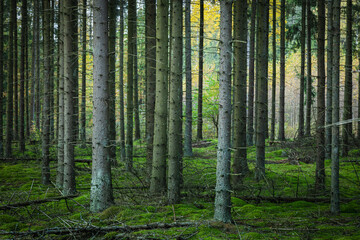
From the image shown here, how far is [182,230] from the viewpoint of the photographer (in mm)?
4629

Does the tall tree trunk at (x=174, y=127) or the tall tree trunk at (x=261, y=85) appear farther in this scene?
the tall tree trunk at (x=261, y=85)

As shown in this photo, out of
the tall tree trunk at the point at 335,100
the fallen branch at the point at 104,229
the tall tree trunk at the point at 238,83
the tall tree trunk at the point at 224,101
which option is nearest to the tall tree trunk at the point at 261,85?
the tall tree trunk at the point at 238,83

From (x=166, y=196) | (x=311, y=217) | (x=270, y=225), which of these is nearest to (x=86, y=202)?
(x=166, y=196)

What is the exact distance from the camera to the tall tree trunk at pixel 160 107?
7.29m

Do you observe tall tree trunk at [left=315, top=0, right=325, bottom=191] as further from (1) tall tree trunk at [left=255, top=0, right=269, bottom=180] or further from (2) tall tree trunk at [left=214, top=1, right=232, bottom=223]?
(2) tall tree trunk at [left=214, top=1, right=232, bottom=223]

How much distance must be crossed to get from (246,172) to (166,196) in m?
4.31

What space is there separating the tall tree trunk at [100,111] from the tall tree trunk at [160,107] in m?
1.70

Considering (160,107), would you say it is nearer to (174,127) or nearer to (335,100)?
(174,127)

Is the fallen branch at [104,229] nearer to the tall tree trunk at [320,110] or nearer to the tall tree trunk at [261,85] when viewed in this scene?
the tall tree trunk at [320,110]

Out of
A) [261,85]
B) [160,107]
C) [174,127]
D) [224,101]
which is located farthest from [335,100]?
[160,107]

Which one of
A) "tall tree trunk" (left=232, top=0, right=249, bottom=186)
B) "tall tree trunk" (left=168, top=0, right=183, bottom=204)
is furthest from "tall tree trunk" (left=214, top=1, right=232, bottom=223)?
"tall tree trunk" (left=232, top=0, right=249, bottom=186)

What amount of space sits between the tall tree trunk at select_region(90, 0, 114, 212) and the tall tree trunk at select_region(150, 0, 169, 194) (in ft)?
5.59

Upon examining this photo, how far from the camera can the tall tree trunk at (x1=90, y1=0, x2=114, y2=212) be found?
19.0ft

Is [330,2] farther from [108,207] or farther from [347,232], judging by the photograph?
[108,207]
